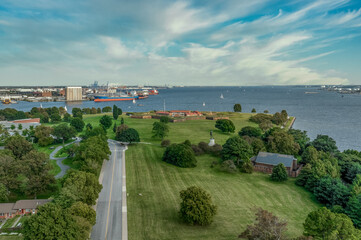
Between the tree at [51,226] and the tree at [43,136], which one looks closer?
the tree at [51,226]

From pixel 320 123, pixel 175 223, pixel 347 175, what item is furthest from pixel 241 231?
pixel 320 123

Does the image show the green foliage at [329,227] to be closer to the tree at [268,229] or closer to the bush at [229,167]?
the tree at [268,229]

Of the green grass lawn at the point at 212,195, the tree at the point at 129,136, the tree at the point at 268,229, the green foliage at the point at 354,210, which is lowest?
the green grass lawn at the point at 212,195

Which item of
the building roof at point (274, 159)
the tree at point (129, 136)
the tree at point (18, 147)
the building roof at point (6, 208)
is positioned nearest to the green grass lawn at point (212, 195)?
the building roof at point (274, 159)

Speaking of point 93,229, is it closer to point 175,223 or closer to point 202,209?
point 175,223

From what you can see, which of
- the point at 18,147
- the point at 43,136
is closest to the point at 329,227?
the point at 18,147

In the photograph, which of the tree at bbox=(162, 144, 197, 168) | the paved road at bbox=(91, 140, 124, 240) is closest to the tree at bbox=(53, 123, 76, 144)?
the paved road at bbox=(91, 140, 124, 240)
